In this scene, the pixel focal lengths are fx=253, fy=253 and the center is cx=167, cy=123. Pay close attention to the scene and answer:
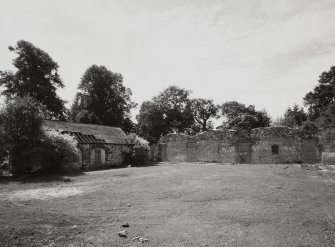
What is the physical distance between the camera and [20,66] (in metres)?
33.1

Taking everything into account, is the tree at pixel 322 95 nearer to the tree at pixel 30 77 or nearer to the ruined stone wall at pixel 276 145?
the ruined stone wall at pixel 276 145

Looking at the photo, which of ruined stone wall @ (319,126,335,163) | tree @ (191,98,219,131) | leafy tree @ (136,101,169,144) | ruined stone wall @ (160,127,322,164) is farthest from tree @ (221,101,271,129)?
ruined stone wall @ (319,126,335,163)

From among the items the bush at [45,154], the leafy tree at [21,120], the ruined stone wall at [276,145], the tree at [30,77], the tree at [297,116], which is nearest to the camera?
the leafy tree at [21,120]

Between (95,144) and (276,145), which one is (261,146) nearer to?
(276,145)

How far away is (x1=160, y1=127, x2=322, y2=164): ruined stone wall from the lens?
23.4 m

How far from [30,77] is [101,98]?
1270 cm

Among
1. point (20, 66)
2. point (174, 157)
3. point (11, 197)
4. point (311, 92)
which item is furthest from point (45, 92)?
point (311, 92)

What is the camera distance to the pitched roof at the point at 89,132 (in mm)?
23856

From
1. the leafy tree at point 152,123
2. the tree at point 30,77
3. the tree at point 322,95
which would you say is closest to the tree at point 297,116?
the tree at point 322,95

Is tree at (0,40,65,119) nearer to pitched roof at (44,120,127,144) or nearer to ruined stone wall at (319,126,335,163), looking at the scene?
pitched roof at (44,120,127,144)

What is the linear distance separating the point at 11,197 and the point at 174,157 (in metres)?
23.0

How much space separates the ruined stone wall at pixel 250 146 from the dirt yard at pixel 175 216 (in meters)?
13.3

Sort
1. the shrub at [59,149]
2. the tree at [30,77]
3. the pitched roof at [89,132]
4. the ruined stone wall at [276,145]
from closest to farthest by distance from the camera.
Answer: the shrub at [59,149] → the ruined stone wall at [276,145] → the pitched roof at [89,132] → the tree at [30,77]

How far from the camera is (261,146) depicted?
979 inches
